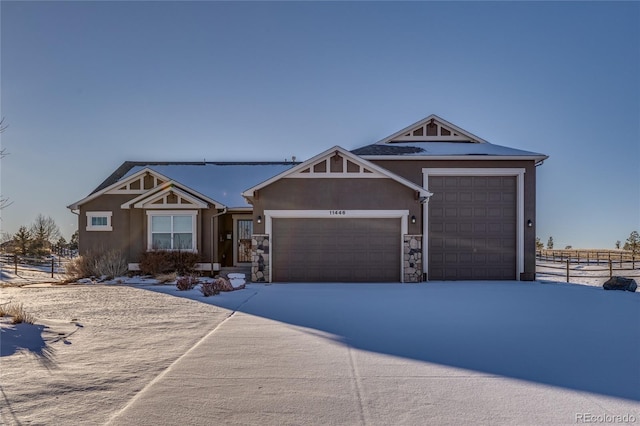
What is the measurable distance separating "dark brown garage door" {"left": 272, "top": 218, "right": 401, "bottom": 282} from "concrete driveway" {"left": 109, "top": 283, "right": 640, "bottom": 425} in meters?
5.34

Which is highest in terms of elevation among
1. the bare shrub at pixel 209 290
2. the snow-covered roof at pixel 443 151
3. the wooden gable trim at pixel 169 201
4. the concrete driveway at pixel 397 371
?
the snow-covered roof at pixel 443 151

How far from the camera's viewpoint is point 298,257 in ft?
46.5

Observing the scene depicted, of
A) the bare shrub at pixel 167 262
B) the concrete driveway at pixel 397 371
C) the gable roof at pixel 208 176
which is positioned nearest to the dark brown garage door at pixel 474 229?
the concrete driveway at pixel 397 371

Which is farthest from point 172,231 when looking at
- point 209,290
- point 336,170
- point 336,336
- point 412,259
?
point 336,336

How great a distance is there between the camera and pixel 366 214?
46.3 feet

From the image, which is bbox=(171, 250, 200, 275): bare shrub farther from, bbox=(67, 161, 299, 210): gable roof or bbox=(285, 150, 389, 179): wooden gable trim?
bbox=(285, 150, 389, 179): wooden gable trim

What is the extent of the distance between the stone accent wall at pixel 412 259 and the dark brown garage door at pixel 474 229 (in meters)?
1.13

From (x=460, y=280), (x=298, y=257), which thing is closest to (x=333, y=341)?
(x=298, y=257)

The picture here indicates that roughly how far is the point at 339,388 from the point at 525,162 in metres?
14.2

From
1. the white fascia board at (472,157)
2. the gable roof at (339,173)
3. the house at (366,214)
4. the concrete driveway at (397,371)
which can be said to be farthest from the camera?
the white fascia board at (472,157)

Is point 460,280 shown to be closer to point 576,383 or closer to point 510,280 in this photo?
point 510,280

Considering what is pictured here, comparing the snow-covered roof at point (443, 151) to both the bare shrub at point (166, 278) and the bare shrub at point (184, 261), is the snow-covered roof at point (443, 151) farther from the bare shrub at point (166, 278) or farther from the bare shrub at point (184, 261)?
the bare shrub at point (166, 278)

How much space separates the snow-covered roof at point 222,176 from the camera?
17.7 m

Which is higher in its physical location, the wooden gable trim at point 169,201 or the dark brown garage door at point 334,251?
the wooden gable trim at point 169,201
